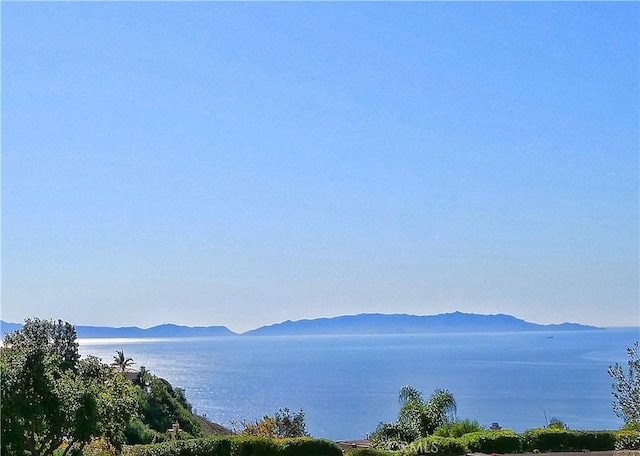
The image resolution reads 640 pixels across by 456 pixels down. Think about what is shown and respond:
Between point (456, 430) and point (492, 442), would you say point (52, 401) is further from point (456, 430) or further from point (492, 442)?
point (456, 430)

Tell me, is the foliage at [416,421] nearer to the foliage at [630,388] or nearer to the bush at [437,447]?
the bush at [437,447]

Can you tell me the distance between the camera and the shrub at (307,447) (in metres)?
20.8

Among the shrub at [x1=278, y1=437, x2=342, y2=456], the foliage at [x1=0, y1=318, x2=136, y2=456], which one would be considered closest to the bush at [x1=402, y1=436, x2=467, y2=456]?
the shrub at [x1=278, y1=437, x2=342, y2=456]

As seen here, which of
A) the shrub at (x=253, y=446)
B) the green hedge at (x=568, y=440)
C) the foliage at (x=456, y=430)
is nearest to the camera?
the shrub at (x=253, y=446)

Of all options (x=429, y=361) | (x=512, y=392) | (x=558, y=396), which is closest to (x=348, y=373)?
(x=429, y=361)

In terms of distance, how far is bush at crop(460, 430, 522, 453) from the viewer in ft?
77.5

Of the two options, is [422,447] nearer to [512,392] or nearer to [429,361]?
[512,392]

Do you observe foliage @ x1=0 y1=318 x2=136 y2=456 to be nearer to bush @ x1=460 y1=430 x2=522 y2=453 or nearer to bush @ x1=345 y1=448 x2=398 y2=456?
bush @ x1=345 y1=448 x2=398 y2=456

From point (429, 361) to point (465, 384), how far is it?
174 feet

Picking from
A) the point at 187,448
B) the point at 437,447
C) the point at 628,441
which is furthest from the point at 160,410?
the point at 628,441

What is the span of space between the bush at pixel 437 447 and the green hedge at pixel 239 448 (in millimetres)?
2777

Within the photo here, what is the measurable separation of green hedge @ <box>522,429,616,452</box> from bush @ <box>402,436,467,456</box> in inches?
106

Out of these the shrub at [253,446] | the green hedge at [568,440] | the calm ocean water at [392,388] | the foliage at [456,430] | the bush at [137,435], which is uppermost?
the shrub at [253,446]

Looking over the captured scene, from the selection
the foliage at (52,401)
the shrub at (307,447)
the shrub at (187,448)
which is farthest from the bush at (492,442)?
the foliage at (52,401)
